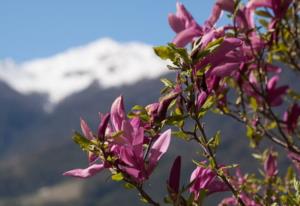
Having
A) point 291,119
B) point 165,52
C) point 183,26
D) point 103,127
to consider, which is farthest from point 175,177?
point 291,119

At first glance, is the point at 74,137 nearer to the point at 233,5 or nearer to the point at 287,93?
the point at 233,5

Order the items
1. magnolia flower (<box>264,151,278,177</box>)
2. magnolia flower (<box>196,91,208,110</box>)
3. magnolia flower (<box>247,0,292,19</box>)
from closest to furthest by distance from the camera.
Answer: magnolia flower (<box>196,91,208,110</box>)
magnolia flower (<box>247,0,292,19</box>)
magnolia flower (<box>264,151,278,177</box>)

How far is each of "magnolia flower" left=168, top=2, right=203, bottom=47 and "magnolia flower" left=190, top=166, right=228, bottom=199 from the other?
0.72 m

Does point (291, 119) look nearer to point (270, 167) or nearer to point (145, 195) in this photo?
point (270, 167)

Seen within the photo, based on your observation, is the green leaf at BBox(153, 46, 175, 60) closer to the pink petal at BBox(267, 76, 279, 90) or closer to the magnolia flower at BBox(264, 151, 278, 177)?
the magnolia flower at BBox(264, 151, 278, 177)

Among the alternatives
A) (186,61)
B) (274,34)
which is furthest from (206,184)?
(274,34)

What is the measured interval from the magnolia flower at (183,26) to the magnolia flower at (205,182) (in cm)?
72

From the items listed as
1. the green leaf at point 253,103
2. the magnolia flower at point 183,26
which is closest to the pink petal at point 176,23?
the magnolia flower at point 183,26

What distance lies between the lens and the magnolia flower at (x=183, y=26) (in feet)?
8.35

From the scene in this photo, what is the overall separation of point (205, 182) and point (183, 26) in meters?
0.94

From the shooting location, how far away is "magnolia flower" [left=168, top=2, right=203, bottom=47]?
2.54 m

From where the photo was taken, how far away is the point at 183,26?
2.68 m

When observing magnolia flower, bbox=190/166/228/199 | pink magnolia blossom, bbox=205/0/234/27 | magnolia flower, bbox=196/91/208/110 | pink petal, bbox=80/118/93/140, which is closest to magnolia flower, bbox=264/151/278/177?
pink magnolia blossom, bbox=205/0/234/27

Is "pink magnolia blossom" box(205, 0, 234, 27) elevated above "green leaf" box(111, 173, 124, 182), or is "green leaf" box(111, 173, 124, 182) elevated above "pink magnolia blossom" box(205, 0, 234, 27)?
"pink magnolia blossom" box(205, 0, 234, 27)
